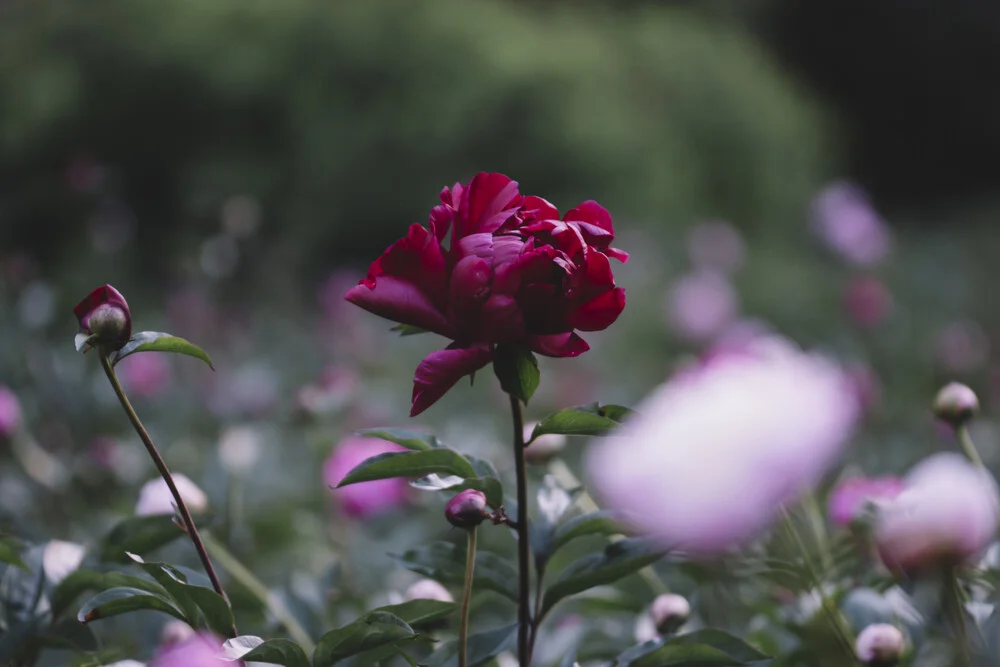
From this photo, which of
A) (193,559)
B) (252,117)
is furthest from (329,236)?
(193,559)

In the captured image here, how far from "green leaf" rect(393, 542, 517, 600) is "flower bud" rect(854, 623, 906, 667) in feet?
0.56

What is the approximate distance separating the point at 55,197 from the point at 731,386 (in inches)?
148

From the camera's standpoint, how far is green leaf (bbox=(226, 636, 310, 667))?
0.39 metres

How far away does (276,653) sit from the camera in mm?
396

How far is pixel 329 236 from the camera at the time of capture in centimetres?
366

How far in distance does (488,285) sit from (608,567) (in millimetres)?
159

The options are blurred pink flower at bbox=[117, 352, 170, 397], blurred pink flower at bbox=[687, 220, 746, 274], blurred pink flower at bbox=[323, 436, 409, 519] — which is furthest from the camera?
blurred pink flower at bbox=[687, 220, 746, 274]

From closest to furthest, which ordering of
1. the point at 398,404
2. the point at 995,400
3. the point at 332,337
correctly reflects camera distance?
1. the point at 398,404
2. the point at 995,400
3. the point at 332,337

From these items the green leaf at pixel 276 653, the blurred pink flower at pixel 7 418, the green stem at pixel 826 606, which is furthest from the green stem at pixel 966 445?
the blurred pink flower at pixel 7 418

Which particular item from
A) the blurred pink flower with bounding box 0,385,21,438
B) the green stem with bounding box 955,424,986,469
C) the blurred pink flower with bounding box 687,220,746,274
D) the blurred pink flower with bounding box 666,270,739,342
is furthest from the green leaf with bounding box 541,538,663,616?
the blurred pink flower with bounding box 687,220,746,274

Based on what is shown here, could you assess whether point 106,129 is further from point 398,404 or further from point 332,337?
point 398,404

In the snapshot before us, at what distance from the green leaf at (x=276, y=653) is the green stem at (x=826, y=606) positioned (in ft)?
0.71

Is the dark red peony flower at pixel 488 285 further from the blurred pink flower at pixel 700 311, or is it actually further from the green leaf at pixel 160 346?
the blurred pink flower at pixel 700 311

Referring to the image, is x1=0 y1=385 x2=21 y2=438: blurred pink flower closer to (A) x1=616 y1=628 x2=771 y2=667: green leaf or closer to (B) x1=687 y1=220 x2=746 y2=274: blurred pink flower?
(A) x1=616 y1=628 x2=771 y2=667: green leaf
